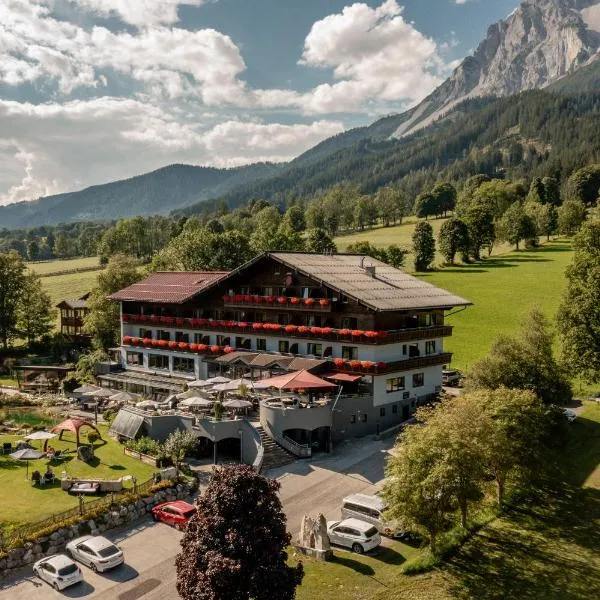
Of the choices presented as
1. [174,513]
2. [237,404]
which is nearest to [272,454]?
[237,404]

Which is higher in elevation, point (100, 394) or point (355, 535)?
point (100, 394)

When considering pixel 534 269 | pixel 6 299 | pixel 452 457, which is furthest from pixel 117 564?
pixel 534 269

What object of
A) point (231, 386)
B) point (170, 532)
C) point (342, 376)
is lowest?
point (170, 532)

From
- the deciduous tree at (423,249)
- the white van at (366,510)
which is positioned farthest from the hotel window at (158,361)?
the deciduous tree at (423,249)

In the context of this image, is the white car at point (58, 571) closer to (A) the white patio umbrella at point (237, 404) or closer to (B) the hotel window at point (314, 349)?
(A) the white patio umbrella at point (237, 404)

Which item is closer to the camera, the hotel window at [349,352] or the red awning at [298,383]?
the red awning at [298,383]

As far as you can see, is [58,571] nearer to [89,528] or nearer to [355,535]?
[89,528]

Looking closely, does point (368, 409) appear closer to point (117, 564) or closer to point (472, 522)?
point (472, 522)
